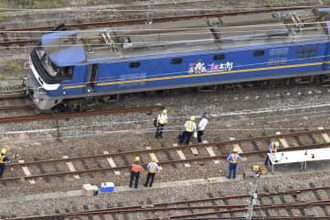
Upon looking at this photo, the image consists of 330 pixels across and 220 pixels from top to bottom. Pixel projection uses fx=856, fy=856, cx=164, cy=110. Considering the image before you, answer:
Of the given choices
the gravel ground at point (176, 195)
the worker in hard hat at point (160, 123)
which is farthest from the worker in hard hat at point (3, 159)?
the worker in hard hat at point (160, 123)

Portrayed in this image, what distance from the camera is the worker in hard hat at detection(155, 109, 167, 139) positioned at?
30.1 meters

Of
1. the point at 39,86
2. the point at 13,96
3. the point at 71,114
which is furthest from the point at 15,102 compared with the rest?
the point at 71,114

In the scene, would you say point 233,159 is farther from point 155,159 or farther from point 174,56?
point 174,56

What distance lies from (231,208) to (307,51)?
769cm

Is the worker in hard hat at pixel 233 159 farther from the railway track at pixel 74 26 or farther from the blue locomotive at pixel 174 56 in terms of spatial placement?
the railway track at pixel 74 26

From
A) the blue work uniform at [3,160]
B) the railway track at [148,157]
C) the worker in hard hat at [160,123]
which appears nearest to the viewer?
the blue work uniform at [3,160]

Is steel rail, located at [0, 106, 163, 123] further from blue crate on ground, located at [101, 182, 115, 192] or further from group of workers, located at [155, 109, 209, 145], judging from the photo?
blue crate on ground, located at [101, 182, 115, 192]

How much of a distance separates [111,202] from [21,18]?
11184 millimetres

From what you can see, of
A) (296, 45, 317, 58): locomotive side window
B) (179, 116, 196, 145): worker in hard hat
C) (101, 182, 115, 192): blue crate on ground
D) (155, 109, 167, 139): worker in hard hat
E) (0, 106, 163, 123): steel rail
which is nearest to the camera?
(101, 182, 115, 192): blue crate on ground

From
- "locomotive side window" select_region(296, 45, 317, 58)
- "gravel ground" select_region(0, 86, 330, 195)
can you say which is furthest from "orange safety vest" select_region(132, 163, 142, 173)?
"locomotive side window" select_region(296, 45, 317, 58)

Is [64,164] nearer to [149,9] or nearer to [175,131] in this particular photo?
[175,131]

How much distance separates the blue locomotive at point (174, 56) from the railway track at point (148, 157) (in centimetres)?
264

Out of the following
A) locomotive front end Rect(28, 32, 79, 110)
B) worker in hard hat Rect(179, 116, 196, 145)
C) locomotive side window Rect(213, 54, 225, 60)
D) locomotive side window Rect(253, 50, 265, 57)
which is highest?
locomotive side window Rect(253, 50, 265, 57)

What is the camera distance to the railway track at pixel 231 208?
27.2 m
